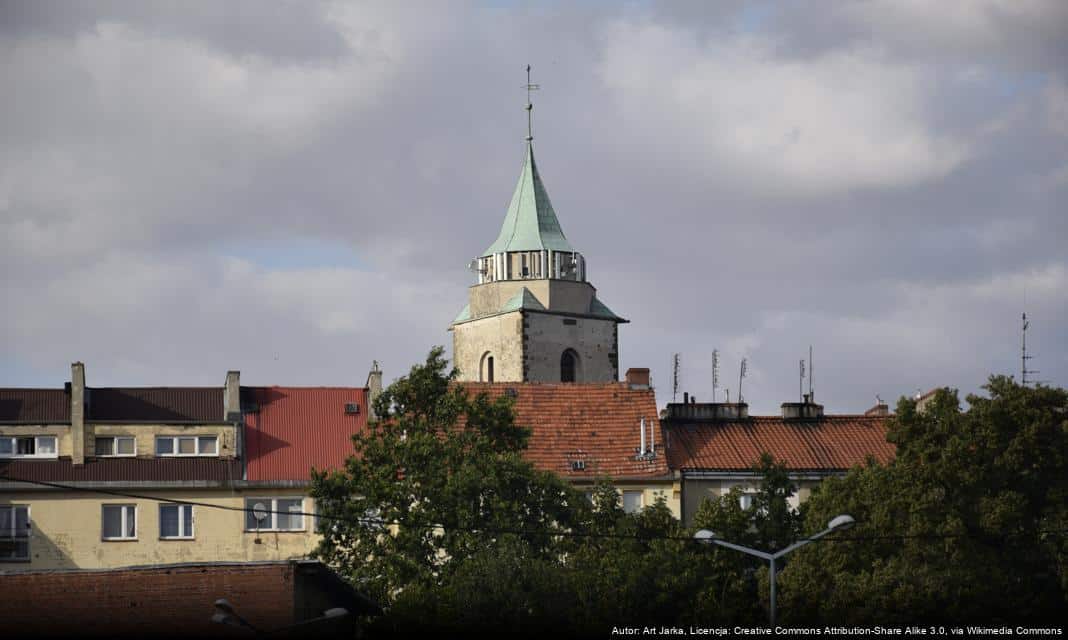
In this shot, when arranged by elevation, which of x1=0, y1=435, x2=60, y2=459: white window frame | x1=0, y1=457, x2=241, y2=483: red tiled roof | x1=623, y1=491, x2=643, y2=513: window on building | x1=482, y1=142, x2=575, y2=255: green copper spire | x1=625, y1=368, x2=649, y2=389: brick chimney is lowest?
x1=623, y1=491, x2=643, y2=513: window on building

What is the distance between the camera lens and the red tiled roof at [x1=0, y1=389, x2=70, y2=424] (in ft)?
250

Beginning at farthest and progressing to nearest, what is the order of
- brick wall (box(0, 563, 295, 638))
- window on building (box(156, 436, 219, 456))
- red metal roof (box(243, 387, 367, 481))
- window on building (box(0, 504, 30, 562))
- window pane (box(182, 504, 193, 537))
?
1. window on building (box(156, 436, 219, 456))
2. red metal roof (box(243, 387, 367, 481))
3. window pane (box(182, 504, 193, 537))
4. window on building (box(0, 504, 30, 562))
5. brick wall (box(0, 563, 295, 638))

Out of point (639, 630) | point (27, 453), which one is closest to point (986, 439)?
point (639, 630)

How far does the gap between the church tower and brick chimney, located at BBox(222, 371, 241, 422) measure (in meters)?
27.3

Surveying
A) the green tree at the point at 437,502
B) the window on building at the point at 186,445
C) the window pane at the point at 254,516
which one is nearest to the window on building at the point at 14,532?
the window on building at the point at 186,445

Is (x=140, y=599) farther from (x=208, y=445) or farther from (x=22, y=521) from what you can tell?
(x=208, y=445)

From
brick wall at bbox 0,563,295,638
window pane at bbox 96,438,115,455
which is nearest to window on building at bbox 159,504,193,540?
window pane at bbox 96,438,115,455

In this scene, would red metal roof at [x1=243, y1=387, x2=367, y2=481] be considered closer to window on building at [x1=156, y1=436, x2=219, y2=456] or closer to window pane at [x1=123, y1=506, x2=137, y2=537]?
window on building at [x1=156, y1=436, x2=219, y2=456]

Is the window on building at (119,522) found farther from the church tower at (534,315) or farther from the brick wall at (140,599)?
the church tower at (534,315)

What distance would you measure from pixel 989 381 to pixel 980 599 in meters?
7.44

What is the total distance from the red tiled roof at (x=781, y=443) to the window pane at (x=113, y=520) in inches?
687

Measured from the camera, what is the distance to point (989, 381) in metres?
64.6

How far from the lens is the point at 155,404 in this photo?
77.7 meters

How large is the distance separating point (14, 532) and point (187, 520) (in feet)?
17.5
